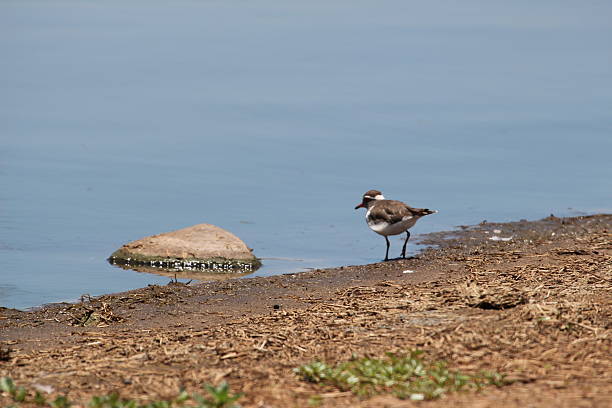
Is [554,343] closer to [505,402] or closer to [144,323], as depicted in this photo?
[505,402]

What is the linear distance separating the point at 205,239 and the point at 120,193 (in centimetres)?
435

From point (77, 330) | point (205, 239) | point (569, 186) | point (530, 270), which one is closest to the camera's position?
point (77, 330)

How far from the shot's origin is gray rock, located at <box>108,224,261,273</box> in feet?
48.1

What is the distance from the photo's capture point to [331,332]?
26.5ft

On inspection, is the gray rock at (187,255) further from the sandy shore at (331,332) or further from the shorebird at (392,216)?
the sandy shore at (331,332)

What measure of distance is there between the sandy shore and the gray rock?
7.19ft

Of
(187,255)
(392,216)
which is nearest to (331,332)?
(392,216)

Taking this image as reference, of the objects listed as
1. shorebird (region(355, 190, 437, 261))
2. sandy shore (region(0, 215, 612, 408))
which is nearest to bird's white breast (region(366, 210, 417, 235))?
shorebird (region(355, 190, 437, 261))

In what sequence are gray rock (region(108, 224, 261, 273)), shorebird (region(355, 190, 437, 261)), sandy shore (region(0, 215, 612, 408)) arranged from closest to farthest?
sandy shore (region(0, 215, 612, 408)) → shorebird (region(355, 190, 437, 261)) → gray rock (region(108, 224, 261, 273))

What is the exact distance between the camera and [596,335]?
7.42 meters

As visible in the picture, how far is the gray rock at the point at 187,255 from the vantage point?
1466 centimetres

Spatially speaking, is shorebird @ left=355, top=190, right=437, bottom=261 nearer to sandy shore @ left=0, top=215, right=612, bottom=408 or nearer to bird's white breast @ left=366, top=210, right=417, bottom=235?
bird's white breast @ left=366, top=210, right=417, bottom=235

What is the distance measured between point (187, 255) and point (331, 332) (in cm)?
697

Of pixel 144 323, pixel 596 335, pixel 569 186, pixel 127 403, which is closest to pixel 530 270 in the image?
pixel 596 335
